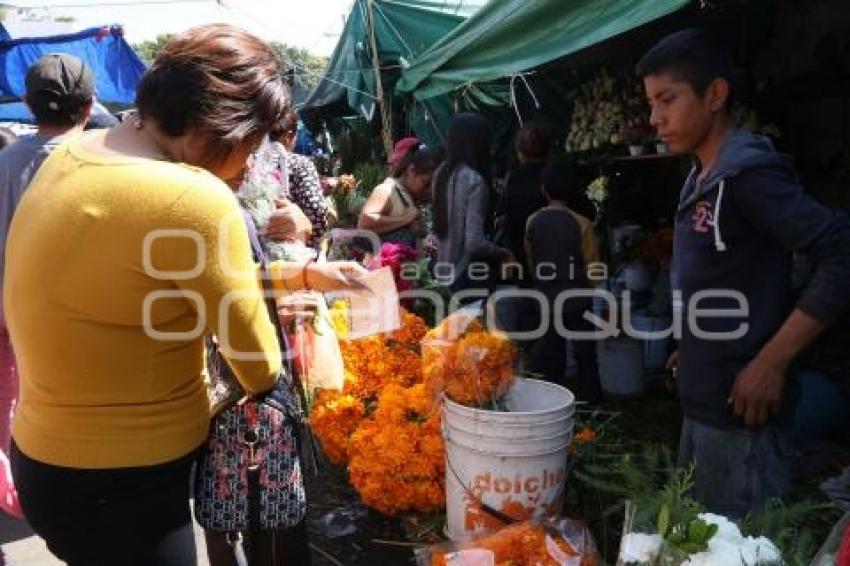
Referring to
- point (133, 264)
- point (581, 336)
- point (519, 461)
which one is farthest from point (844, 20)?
point (133, 264)

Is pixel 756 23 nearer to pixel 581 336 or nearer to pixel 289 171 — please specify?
pixel 581 336

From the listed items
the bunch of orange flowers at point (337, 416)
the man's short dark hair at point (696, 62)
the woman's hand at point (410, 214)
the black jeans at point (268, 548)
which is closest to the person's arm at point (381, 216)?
the woman's hand at point (410, 214)

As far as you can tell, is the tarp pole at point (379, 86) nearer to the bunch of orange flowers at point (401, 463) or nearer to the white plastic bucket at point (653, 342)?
the white plastic bucket at point (653, 342)

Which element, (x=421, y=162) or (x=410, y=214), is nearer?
(x=410, y=214)

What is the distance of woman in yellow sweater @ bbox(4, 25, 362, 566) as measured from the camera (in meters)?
1.21

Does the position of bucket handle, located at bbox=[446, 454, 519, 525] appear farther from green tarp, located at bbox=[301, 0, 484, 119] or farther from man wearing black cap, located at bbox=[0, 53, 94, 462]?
green tarp, located at bbox=[301, 0, 484, 119]

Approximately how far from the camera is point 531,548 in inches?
80.7

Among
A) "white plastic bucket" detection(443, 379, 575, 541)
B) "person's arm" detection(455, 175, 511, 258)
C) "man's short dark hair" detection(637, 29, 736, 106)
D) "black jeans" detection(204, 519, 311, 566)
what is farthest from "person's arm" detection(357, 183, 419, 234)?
"black jeans" detection(204, 519, 311, 566)

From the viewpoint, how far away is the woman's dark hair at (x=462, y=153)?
4.00m

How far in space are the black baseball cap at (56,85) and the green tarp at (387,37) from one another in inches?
153

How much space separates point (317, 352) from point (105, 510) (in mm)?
1054

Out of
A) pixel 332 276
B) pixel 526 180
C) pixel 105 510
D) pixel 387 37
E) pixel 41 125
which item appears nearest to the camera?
pixel 105 510

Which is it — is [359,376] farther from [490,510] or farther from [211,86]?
[211,86]

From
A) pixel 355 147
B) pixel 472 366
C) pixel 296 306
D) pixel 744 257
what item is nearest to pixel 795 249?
pixel 744 257
